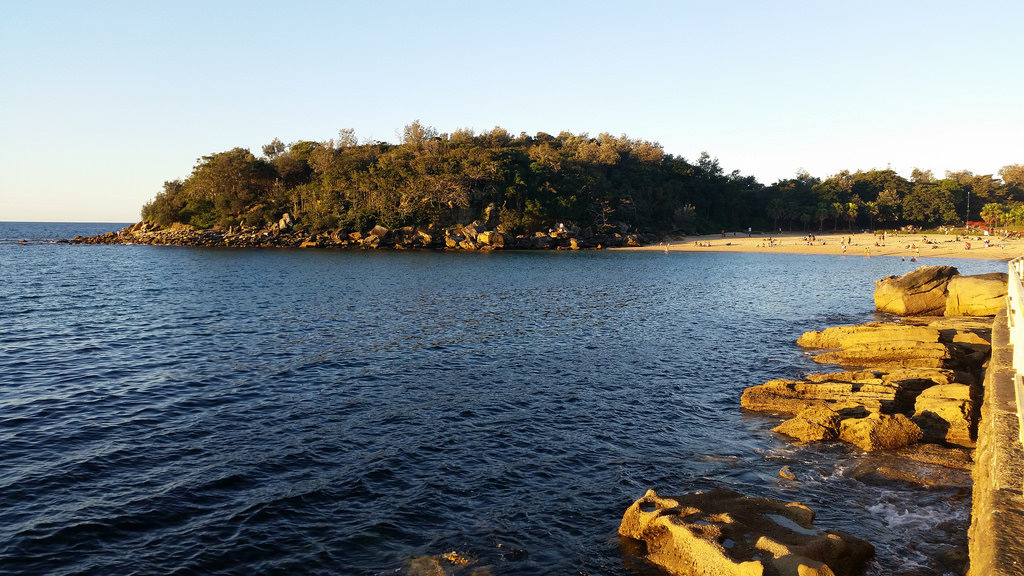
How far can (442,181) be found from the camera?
111938 millimetres

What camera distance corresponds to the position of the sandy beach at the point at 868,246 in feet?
293

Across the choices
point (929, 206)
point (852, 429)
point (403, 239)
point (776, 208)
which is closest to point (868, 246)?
point (776, 208)

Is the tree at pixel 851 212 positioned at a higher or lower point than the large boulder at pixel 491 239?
higher

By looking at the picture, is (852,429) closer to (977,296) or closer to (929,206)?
(977,296)

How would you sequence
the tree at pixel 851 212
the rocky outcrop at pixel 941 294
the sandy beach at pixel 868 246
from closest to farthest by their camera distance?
the rocky outcrop at pixel 941 294
the sandy beach at pixel 868 246
the tree at pixel 851 212

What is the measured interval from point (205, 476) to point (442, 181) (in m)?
101

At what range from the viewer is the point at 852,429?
54.7 ft

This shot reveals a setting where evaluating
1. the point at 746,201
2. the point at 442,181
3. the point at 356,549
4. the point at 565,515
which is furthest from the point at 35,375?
the point at 746,201

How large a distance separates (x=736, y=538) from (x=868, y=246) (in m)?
113

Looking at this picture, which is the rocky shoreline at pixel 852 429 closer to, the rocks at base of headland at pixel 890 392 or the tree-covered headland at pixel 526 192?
the rocks at base of headland at pixel 890 392

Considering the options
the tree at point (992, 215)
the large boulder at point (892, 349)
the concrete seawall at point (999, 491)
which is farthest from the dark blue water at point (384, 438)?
the tree at point (992, 215)

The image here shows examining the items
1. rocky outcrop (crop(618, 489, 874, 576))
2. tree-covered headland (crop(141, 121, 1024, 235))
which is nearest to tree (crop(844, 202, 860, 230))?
tree-covered headland (crop(141, 121, 1024, 235))

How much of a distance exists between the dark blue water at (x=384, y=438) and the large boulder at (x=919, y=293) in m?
2.39

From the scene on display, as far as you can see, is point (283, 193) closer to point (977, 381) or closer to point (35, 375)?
point (35, 375)
